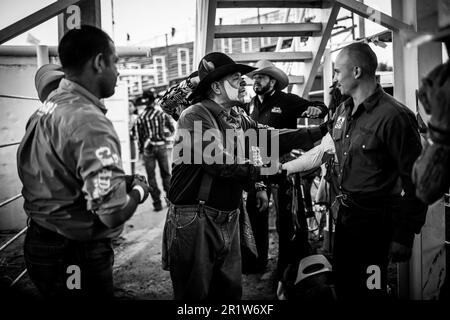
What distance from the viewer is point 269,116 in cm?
498

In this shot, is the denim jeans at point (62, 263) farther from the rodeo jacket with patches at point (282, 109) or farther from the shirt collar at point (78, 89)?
the rodeo jacket with patches at point (282, 109)

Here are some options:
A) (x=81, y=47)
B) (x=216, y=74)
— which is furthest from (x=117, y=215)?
(x=216, y=74)

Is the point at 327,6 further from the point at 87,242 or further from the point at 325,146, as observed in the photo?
the point at 87,242

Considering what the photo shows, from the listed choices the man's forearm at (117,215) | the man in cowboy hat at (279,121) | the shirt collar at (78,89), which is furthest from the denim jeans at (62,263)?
the man in cowboy hat at (279,121)

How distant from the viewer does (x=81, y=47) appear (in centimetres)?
221

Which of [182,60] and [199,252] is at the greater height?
[182,60]

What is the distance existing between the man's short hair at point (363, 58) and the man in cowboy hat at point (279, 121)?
173 centimetres

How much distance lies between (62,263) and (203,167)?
1.25 metres

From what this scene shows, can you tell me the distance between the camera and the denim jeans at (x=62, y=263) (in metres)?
2.23

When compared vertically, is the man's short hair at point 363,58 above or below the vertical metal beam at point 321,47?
below

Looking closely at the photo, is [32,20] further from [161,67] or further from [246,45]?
[246,45]

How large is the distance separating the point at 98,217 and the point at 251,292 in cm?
279

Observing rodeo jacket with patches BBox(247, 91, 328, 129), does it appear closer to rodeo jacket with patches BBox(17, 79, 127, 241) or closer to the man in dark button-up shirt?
the man in dark button-up shirt
